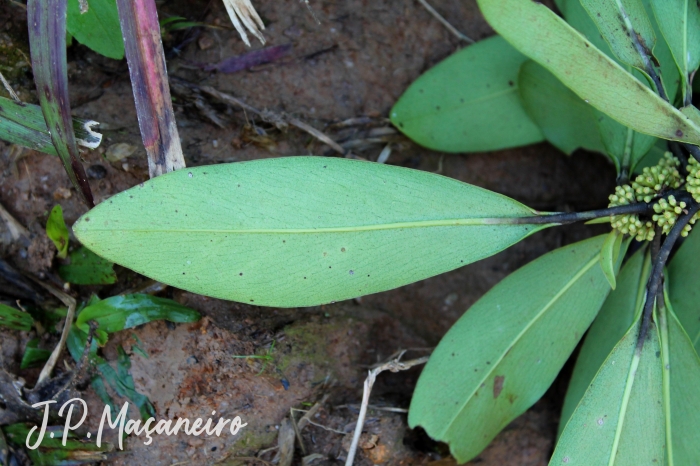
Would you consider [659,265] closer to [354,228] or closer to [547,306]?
[547,306]

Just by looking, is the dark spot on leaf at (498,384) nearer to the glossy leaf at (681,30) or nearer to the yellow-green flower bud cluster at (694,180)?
the yellow-green flower bud cluster at (694,180)

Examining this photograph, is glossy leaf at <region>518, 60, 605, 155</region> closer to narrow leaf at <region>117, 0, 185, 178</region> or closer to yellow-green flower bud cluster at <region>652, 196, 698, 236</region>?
yellow-green flower bud cluster at <region>652, 196, 698, 236</region>

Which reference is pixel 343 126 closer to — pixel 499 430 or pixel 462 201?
pixel 462 201

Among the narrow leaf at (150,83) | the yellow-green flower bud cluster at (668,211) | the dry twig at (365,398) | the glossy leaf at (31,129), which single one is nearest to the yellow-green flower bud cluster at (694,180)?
the yellow-green flower bud cluster at (668,211)

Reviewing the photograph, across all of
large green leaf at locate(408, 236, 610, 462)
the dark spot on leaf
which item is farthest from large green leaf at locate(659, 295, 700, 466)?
the dark spot on leaf

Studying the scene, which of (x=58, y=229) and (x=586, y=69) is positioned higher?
(x=586, y=69)

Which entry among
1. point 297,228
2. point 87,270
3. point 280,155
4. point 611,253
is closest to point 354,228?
point 297,228

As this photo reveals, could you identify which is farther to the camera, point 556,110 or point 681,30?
point 556,110

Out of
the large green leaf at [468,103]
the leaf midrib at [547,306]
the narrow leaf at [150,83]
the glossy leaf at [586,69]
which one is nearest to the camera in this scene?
the glossy leaf at [586,69]
